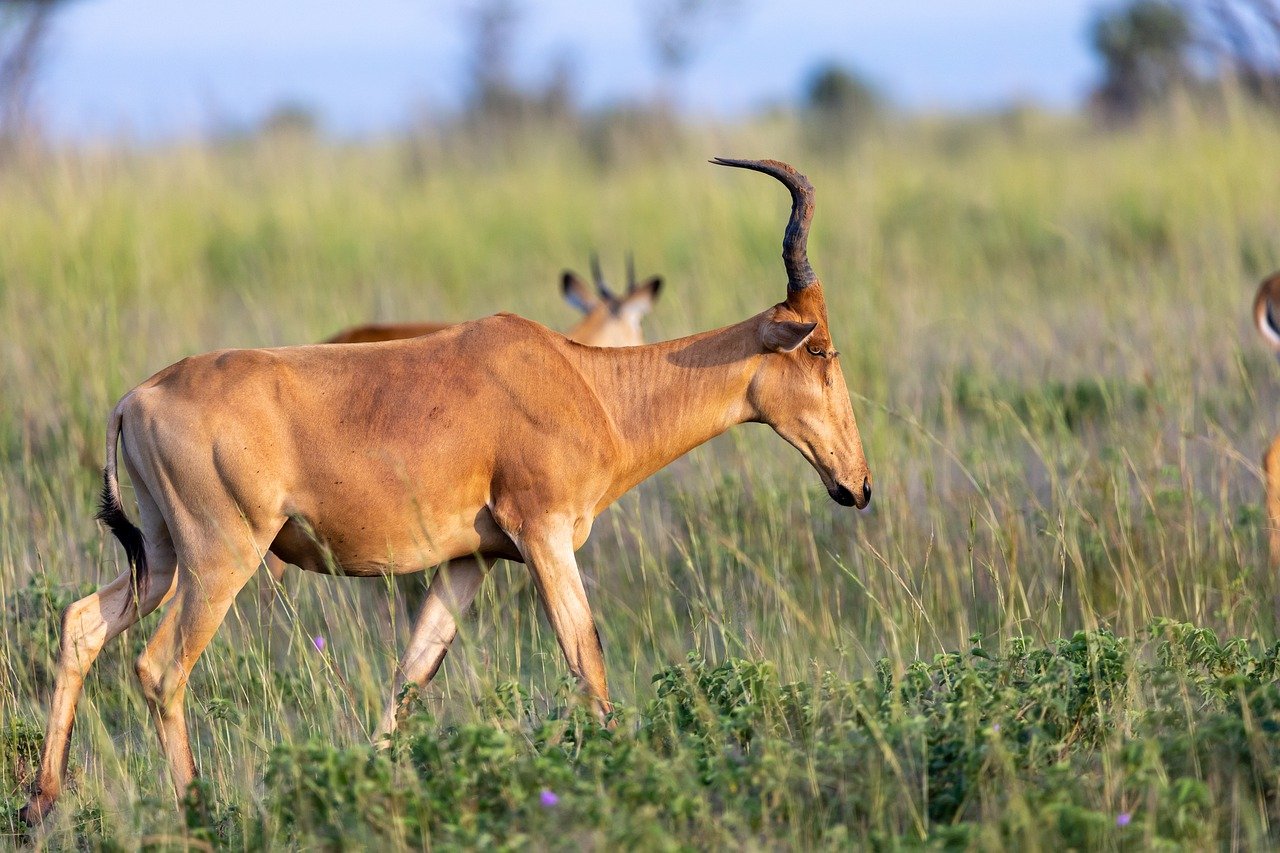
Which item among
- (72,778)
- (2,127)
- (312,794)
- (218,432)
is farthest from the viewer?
(2,127)

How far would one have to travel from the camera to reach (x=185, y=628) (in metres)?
4.36

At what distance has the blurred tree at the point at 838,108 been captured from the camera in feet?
66.3

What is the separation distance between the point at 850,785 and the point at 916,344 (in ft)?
19.1

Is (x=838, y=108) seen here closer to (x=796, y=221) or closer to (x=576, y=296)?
(x=576, y=296)

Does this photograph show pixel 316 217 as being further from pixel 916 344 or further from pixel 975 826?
pixel 975 826

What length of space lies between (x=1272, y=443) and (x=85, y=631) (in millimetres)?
4746

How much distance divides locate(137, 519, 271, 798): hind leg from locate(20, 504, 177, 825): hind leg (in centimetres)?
19

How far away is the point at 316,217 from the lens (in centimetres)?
1295

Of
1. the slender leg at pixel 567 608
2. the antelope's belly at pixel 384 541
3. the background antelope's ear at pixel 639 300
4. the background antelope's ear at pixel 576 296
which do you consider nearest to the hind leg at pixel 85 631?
the antelope's belly at pixel 384 541

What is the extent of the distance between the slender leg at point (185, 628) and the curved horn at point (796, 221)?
1.85 metres

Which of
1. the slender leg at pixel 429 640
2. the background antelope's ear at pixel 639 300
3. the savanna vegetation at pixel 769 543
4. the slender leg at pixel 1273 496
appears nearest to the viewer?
the savanna vegetation at pixel 769 543

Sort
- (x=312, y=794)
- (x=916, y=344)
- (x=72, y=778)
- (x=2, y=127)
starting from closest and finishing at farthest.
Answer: (x=312, y=794), (x=72, y=778), (x=916, y=344), (x=2, y=127)

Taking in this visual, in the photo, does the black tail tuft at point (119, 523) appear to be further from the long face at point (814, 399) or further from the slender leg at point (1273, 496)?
the slender leg at point (1273, 496)

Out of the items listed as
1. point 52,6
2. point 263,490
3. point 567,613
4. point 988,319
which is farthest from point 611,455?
point 52,6
